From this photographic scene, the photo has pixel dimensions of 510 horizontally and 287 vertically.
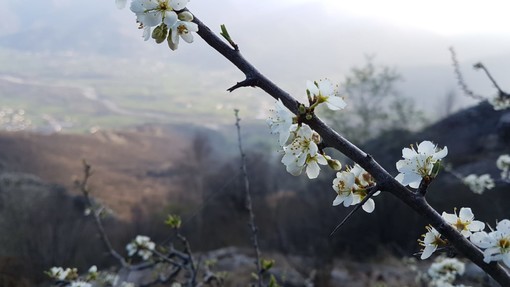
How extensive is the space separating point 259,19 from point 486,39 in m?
69.7

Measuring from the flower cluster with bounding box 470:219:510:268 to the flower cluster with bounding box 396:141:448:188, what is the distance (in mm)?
214

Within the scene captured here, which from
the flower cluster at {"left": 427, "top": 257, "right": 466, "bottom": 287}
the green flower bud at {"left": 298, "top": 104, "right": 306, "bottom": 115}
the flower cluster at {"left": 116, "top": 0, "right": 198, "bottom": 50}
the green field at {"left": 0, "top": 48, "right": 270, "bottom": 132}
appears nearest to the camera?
the green flower bud at {"left": 298, "top": 104, "right": 306, "bottom": 115}

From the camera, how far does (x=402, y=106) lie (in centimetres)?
2141

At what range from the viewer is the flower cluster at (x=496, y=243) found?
114cm

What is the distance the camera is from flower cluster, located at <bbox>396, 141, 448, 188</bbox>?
4.20 ft

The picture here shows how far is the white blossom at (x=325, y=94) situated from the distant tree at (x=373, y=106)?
19.9m

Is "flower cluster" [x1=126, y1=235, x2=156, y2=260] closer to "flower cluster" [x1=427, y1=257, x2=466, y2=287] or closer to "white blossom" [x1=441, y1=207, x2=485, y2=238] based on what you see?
"flower cluster" [x1=427, y1=257, x2=466, y2=287]

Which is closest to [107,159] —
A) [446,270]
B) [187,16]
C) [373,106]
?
[373,106]

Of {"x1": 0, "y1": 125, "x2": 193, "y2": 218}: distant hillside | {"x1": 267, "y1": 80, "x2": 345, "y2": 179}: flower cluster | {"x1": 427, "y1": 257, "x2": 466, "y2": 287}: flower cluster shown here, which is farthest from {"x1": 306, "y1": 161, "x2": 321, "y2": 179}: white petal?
{"x1": 0, "y1": 125, "x2": 193, "y2": 218}: distant hillside

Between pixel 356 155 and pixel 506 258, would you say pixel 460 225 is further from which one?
pixel 356 155

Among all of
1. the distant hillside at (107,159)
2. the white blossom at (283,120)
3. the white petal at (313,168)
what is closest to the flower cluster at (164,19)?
the white blossom at (283,120)

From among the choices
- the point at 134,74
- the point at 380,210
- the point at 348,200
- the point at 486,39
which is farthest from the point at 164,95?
the point at 348,200

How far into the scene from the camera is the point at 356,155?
43.4 inches

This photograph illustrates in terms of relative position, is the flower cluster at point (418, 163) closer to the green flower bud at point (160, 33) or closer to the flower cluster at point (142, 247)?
the green flower bud at point (160, 33)
